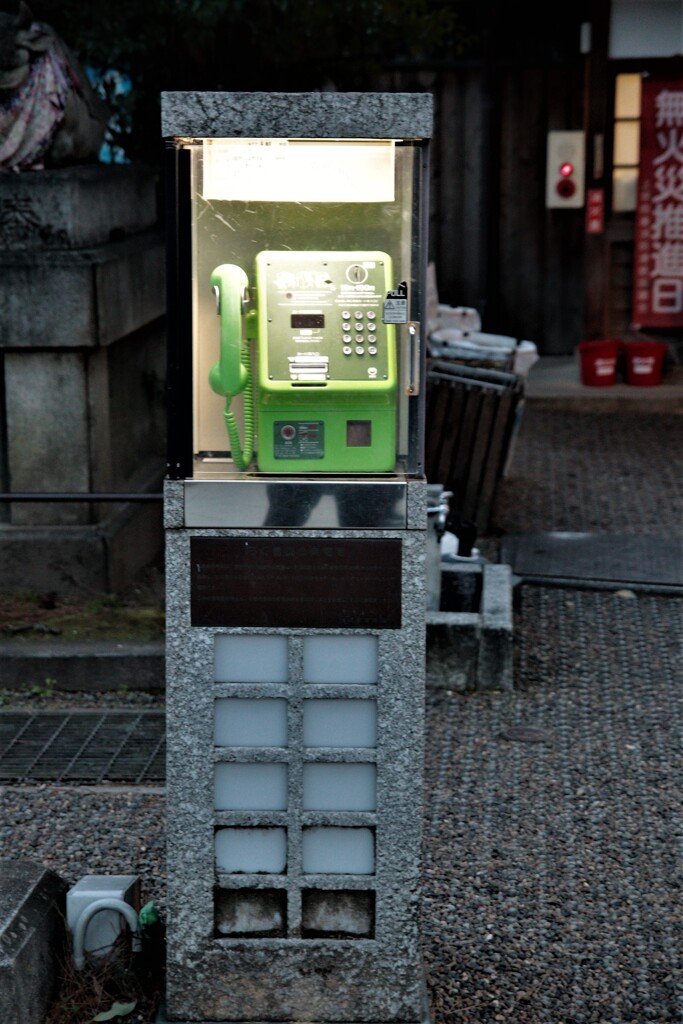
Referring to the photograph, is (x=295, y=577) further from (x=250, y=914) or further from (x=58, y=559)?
(x=58, y=559)

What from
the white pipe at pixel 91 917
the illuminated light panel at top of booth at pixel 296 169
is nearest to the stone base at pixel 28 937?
the white pipe at pixel 91 917

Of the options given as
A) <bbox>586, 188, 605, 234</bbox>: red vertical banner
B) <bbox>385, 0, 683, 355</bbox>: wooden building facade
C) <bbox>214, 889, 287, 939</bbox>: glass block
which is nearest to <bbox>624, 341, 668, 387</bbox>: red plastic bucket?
<bbox>385, 0, 683, 355</bbox>: wooden building facade

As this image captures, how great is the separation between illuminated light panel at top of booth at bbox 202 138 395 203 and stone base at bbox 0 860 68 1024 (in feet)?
6.90

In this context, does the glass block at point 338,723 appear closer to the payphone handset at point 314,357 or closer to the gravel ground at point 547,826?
the payphone handset at point 314,357

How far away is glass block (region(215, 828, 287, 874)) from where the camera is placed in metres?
4.14

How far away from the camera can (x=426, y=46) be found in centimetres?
1124

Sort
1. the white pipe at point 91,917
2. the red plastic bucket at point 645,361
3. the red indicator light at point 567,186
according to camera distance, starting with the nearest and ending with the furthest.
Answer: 1. the white pipe at point 91,917
2. the red plastic bucket at point 645,361
3. the red indicator light at point 567,186

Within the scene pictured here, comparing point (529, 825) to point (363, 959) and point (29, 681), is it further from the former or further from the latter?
point (29, 681)

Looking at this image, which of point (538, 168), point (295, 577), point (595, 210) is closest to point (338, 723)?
point (295, 577)

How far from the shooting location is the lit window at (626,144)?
14.1 m

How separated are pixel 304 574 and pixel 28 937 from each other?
51.8 inches

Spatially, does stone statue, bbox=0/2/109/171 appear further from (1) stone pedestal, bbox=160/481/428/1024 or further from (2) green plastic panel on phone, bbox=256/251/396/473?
(1) stone pedestal, bbox=160/481/428/1024

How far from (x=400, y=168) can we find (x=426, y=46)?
7.77 m

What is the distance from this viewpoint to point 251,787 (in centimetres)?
412
